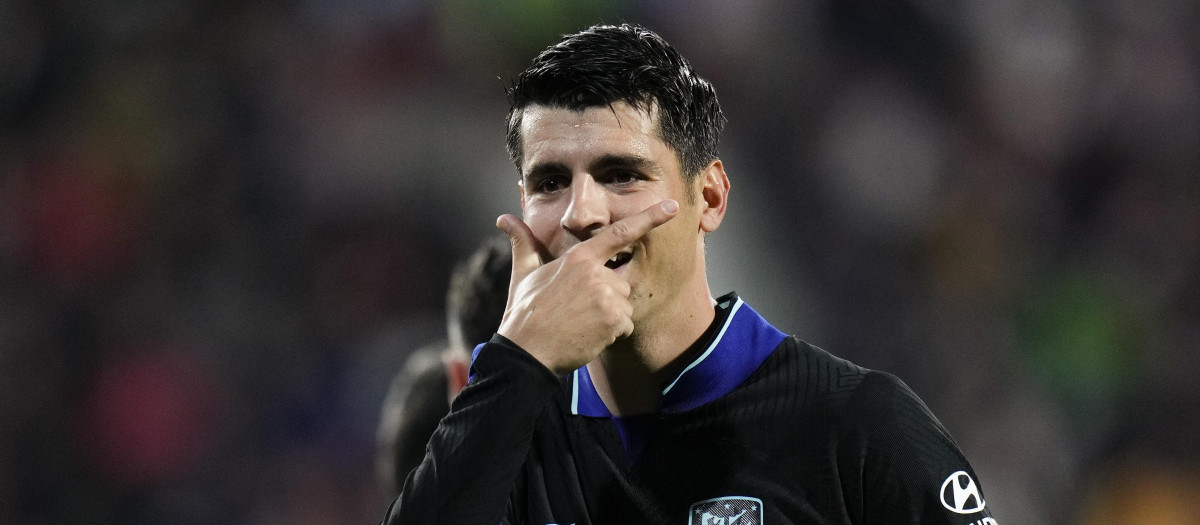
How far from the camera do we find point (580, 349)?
5.81 feet

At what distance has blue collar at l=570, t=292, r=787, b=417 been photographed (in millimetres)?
2020

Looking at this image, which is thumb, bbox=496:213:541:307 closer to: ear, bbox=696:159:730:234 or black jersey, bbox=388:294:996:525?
black jersey, bbox=388:294:996:525

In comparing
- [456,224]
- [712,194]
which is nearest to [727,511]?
[712,194]

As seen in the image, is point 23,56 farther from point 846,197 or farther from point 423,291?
point 846,197

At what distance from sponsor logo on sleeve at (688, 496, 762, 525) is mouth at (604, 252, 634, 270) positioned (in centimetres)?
45

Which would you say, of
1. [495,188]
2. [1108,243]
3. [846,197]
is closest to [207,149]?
[495,188]

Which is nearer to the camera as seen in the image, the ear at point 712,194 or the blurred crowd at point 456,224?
the ear at point 712,194

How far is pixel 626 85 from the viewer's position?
1.99 metres

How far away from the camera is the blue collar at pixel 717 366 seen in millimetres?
2020

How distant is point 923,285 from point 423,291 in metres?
2.82

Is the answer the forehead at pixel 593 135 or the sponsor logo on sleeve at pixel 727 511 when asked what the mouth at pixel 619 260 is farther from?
the sponsor logo on sleeve at pixel 727 511

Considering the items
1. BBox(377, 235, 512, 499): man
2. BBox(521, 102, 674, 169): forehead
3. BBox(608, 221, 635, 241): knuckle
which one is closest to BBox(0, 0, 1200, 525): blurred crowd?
BBox(377, 235, 512, 499): man

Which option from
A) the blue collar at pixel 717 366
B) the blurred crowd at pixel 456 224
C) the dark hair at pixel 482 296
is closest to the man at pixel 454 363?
the dark hair at pixel 482 296

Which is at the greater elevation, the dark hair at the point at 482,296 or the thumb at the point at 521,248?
the dark hair at the point at 482,296
